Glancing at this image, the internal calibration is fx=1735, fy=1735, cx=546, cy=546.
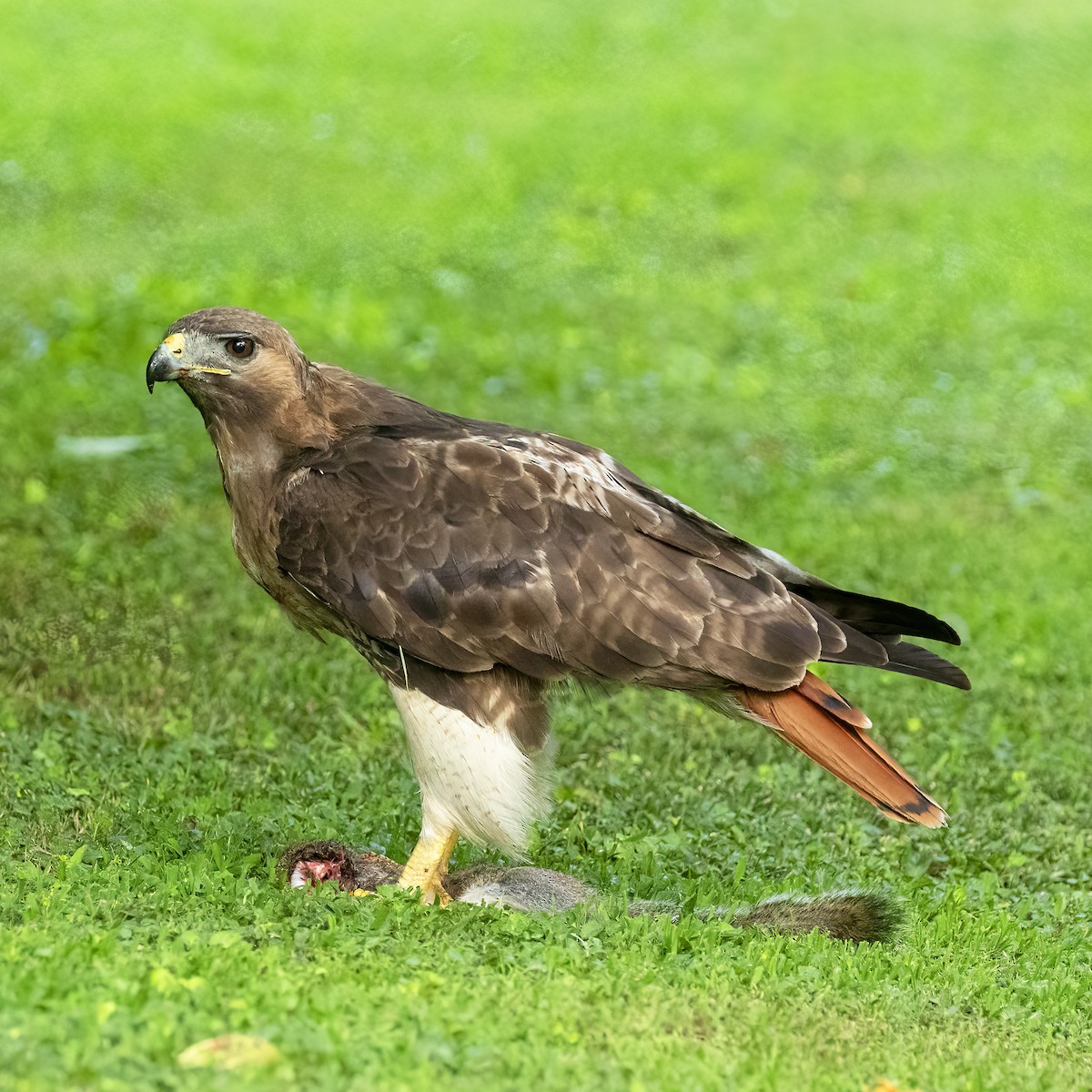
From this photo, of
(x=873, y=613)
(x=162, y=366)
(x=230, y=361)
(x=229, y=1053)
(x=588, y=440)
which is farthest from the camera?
(x=588, y=440)

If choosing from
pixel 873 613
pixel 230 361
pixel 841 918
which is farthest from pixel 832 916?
pixel 230 361

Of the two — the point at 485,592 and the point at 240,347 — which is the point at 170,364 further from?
the point at 485,592

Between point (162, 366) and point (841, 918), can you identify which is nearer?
point (162, 366)

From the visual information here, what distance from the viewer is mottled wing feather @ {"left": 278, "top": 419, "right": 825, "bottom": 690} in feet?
18.2

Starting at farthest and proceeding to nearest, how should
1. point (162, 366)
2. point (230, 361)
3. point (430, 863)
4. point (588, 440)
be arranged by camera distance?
point (588, 440) → point (430, 863) → point (230, 361) → point (162, 366)

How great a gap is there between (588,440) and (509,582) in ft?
20.1

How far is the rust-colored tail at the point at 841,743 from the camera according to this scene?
541cm

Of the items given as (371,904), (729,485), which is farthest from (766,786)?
(729,485)

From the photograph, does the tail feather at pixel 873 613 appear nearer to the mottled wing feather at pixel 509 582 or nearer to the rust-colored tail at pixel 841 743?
the mottled wing feather at pixel 509 582

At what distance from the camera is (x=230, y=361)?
5617mm

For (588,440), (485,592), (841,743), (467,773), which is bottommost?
(588,440)

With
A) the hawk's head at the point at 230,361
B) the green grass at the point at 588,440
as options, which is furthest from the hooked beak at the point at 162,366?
the green grass at the point at 588,440

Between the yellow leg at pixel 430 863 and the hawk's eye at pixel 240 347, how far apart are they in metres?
1.67

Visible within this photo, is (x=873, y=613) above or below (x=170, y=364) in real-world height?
below
